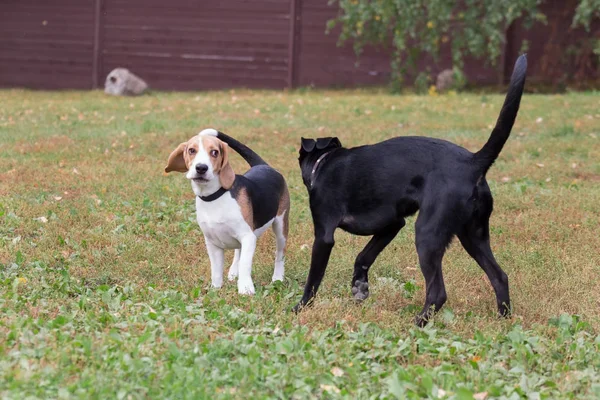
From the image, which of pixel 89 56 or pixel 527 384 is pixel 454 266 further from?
pixel 89 56

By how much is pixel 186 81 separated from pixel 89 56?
240 centimetres

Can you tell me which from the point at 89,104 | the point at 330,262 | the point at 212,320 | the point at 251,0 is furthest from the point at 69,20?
the point at 212,320

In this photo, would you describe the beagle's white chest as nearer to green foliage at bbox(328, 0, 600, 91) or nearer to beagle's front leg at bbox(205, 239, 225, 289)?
beagle's front leg at bbox(205, 239, 225, 289)

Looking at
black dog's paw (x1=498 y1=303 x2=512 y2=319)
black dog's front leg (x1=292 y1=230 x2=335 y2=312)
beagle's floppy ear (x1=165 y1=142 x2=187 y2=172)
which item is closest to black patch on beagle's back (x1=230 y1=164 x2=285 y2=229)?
beagle's floppy ear (x1=165 y1=142 x2=187 y2=172)

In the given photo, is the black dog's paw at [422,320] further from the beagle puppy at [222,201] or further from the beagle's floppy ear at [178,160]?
the beagle's floppy ear at [178,160]

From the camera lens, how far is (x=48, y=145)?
10.8 meters

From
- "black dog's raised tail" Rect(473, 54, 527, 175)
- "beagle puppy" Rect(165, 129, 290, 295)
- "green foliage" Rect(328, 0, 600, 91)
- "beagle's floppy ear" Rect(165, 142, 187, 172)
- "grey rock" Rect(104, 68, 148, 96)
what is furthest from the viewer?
"grey rock" Rect(104, 68, 148, 96)

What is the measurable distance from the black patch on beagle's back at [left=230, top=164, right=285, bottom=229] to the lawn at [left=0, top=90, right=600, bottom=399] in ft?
1.59

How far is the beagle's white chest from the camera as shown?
546 centimetres

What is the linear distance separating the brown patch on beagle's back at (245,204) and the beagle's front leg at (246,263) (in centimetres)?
10

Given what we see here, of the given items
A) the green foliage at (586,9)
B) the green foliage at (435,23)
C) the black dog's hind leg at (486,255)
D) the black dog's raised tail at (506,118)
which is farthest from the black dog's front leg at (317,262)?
the green foliage at (586,9)

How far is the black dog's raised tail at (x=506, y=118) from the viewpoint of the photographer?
4.74 m

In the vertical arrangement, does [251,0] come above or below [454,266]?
above

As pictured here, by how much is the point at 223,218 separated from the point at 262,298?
0.55 metres
